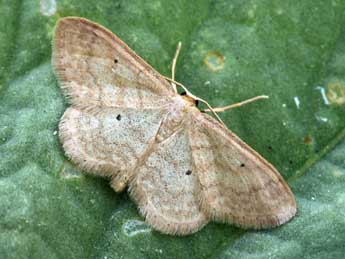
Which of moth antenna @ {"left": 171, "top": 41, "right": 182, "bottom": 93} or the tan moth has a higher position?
moth antenna @ {"left": 171, "top": 41, "right": 182, "bottom": 93}

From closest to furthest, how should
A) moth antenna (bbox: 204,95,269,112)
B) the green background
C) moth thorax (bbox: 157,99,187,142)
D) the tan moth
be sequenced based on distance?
the green background → the tan moth → moth thorax (bbox: 157,99,187,142) → moth antenna (bbox: 204,95,269,112)

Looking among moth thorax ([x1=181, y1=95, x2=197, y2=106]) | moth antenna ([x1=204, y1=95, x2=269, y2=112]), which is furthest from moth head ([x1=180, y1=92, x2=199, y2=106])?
moth antenna ([x1=204, y1=95, x2=269, y2=112])

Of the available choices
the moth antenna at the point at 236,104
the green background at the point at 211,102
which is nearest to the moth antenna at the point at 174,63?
the green background at the point at 211,102

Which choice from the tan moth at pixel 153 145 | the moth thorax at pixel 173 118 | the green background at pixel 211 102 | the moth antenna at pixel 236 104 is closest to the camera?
the green background at pixel 211 102

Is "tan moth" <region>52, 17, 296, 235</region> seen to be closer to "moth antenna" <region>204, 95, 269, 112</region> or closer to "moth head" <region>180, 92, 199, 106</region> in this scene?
"moth head" <region>180, 92, 199, 106</region>

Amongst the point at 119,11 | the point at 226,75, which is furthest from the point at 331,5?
the point at 119,11

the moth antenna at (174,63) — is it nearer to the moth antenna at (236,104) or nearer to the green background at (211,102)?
the green background at (211,102)

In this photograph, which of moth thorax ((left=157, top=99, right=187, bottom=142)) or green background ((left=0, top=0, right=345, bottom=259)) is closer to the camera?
green background ((left=0, top=0, right=345, bottom=259))

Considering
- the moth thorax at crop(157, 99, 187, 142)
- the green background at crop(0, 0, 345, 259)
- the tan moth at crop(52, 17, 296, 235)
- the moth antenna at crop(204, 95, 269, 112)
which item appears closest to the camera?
the green background at crop(0, 0, 345, 259)
